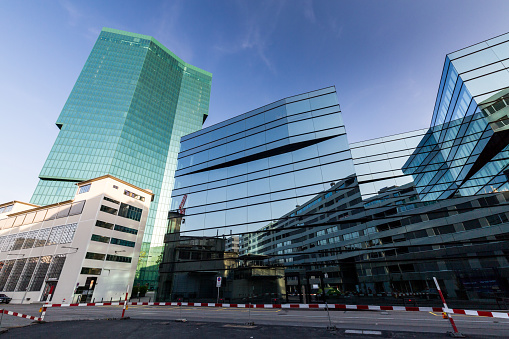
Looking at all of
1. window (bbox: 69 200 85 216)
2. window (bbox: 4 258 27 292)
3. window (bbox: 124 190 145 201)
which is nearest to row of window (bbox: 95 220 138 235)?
window (bbox: 69 200 85 216)

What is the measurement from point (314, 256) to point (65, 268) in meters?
40.3

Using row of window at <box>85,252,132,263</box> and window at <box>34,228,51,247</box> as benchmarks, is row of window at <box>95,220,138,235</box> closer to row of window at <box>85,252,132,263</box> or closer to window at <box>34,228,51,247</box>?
row of window at <box>85,252,132,263</box>

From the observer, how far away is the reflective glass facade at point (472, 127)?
17.5 m

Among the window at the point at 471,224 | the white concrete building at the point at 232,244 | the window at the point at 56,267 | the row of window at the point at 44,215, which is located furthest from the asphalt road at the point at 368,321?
the row of window at the point at 44,215

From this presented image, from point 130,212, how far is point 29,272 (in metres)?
18.4

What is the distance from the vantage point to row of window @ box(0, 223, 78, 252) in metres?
38.6

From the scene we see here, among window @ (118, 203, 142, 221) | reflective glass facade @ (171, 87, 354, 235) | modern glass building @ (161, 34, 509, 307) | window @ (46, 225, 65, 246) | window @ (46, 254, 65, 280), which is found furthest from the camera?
window @ (118, 203, 142, 221)

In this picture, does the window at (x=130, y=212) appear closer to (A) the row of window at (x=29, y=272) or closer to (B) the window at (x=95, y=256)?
(B) the window at (x=95, y=256)

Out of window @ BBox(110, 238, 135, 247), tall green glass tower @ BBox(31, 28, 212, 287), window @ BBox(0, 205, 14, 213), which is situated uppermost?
tall green glass tower @ BBox(31, 28, 212, 287)

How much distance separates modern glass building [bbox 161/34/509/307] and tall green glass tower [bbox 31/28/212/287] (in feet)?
219

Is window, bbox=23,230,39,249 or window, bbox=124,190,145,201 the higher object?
window, bbox=124,190,145,201

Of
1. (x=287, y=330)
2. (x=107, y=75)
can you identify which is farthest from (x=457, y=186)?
(x=107, y=75)

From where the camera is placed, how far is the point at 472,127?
61.0 ft

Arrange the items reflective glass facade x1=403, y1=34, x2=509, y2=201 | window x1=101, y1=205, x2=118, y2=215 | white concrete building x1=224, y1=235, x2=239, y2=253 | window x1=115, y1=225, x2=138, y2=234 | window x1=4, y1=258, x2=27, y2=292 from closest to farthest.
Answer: reflective glass facade x1=403, y1=34, x2=509, y2=201 < white concrete building x1=224, y1=235, x2=239, y2=253 < window x1=4, y1=258, x2=27, y2=292 < window x1=101, y1=205, x2=118, y2=215 < window x1=115, y1=225, x2=138, y2=234
